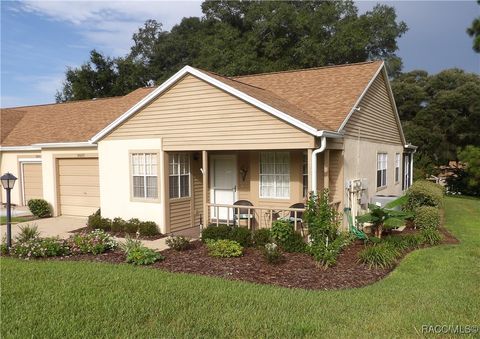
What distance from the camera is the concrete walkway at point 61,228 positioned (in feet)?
36.2

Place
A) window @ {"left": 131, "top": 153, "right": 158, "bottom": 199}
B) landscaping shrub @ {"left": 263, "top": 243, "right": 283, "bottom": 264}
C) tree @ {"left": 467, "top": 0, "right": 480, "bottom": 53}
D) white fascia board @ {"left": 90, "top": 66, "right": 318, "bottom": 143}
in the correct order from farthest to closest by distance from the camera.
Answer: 1. tree @ {"left": 467, "top": 0, "right": 480, "bottom": 53}
2. window @ {"left": 131, "top": 153, "right": 158, "bottom": 199}
3. white fascia board @ {"left": 90, "top": 66, "right": 318, "bottom": 143}
4. landscaping shrub @ {"left": 263, "top": 243, "right": 283, "bottom": 264}

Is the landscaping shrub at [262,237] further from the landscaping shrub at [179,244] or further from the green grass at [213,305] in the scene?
the green grass at [213,305]

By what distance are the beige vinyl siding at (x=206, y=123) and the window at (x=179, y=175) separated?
74 centimetres

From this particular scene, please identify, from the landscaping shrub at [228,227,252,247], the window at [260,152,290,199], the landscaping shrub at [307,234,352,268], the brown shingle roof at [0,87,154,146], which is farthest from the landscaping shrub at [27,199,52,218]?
the landscaping shrub at [307,234,352,268]

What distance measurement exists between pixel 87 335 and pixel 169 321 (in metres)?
1.02

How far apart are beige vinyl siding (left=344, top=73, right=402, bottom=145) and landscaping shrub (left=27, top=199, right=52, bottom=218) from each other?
11831 mm

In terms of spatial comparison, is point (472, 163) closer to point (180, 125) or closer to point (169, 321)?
point (180, 125)

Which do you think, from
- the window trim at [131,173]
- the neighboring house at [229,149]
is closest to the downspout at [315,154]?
the neighboring house at [229,149]

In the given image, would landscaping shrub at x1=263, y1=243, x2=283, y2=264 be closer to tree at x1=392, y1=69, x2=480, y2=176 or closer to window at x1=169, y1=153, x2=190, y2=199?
window at x1=169, y1=153, x2=190, y2=199

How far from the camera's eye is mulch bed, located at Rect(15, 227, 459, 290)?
7.44 m

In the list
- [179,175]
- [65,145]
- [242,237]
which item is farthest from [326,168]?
[65,145]

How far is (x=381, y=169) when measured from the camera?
50.9ft

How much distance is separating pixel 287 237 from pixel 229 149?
3.00m

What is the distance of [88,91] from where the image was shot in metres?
37.8
